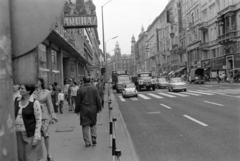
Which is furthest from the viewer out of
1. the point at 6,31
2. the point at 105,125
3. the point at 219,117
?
the point at 219,117

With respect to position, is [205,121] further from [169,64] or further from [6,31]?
[169,64]

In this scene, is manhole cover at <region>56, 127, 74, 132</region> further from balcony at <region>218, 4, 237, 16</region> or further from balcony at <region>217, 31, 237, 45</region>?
balcony at <region>218, 4, 237, 16</region>

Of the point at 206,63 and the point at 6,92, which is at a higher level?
the point at 206,63

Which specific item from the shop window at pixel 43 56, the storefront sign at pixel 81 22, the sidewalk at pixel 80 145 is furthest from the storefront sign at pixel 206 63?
the sidewalk at pixel 80 145

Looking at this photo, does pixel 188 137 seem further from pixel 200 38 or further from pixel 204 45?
pixel 200 38

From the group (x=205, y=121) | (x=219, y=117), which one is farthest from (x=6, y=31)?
(x=219, y=117)

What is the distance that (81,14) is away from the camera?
17.4 meters

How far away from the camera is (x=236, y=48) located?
127 feet

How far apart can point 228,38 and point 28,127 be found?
40.2 metres

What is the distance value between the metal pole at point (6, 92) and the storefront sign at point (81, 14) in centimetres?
1581

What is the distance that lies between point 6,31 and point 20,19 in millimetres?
166

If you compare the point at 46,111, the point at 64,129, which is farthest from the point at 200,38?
the point at 46,111

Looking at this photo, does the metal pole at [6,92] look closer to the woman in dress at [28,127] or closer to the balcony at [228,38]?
the woman in dress at [28,127]

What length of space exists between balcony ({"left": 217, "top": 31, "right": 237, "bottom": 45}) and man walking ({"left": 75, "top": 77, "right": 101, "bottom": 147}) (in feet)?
121
